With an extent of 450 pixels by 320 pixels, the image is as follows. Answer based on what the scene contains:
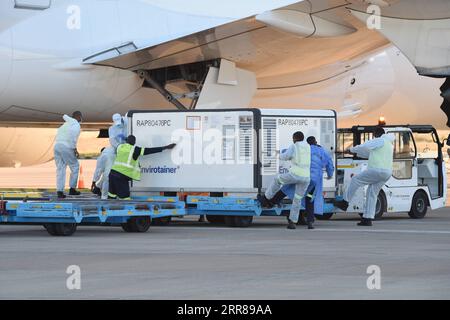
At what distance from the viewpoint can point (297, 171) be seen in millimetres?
18375

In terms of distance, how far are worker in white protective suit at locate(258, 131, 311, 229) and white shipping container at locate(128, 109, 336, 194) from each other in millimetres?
902

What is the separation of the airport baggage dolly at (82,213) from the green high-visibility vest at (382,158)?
3499 mm

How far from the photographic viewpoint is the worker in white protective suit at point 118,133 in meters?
20.7

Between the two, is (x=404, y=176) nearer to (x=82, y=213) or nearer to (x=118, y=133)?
(x=118, y=133)

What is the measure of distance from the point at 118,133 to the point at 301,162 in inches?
159

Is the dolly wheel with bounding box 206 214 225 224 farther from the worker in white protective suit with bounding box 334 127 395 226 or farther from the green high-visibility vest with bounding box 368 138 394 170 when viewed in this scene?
the green high-visibility vest with bounding box 368 138 394 170

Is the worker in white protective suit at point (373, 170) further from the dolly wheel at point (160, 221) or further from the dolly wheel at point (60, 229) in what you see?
the dolly wheel at point (60, 229)

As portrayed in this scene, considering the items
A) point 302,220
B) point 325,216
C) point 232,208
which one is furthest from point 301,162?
point 325,216

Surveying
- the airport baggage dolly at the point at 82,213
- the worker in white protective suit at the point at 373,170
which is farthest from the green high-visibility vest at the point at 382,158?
the airport baggage dolly at the point at 82,213

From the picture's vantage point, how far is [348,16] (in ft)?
71.2

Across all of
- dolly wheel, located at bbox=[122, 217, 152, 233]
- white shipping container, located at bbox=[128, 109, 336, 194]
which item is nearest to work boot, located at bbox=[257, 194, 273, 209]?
white shipping container, located at bbox=[128, 109, 336, 194]

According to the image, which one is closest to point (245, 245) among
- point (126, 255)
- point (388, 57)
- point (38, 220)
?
point (126, 255)

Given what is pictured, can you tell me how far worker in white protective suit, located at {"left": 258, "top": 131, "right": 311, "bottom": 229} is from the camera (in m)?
18.4
